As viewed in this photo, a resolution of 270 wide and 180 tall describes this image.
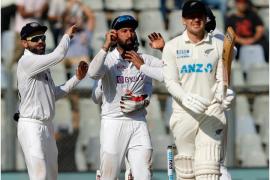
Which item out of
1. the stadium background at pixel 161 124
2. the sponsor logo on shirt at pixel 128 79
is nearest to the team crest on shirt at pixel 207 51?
the sponsor logo on shirt at pixel 128 79

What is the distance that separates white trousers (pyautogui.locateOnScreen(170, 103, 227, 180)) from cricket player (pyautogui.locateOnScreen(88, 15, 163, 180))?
3.18 ft

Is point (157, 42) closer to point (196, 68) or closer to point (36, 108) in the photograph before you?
point (196, 68)

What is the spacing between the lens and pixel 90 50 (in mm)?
14648

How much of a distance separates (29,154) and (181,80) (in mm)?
2076

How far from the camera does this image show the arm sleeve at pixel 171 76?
921 centimetres

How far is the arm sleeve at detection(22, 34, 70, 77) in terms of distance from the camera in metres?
10.6

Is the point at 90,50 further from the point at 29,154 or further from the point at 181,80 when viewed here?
the point at 181,80

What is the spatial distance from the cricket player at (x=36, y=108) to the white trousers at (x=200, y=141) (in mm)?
1812

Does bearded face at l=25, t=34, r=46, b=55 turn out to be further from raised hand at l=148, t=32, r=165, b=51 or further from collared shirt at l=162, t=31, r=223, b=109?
collared shirt at l=162, t=31, r=223, b=109

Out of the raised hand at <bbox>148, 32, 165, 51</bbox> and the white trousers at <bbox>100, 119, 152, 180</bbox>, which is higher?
the raised hand at <bbox>148, 32, 165, 51</bbox>

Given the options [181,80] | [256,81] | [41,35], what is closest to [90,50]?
[256,81]

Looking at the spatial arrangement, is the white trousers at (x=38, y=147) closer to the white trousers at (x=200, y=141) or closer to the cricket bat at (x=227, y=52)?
the white trousers at (x=200, y=141)

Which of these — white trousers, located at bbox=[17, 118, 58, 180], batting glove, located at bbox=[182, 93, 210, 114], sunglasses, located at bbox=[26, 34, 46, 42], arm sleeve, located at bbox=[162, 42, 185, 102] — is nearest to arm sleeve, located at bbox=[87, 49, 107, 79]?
sunglasses, located at bbox=[26, 34, 46, 42]

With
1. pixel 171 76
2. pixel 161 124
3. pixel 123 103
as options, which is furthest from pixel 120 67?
pixel 161 124
